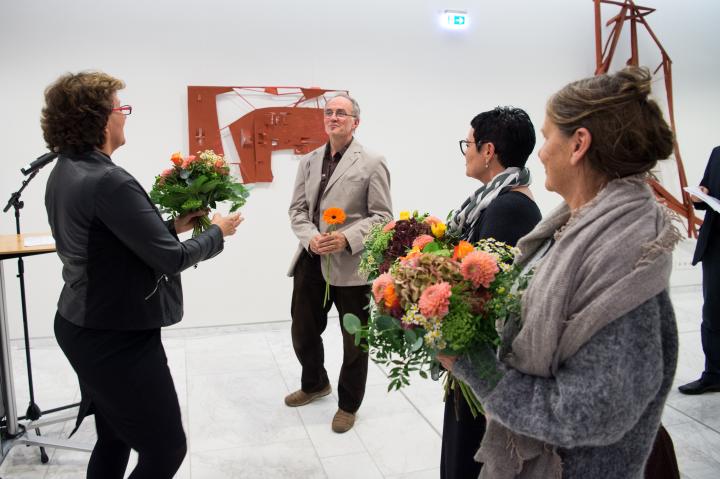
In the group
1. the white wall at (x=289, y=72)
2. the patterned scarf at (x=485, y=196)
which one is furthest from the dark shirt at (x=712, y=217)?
the patterned scarf at (x=485, y=196)

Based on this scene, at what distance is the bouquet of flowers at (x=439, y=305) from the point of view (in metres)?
1.12

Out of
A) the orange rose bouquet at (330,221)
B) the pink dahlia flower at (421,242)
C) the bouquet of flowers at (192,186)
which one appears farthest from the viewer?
the orange rose bouquet at (330,221)

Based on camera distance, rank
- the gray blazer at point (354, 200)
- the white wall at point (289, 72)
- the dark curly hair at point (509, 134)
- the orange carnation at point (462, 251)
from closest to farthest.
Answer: the orange carnation at point (462, 251) < the dark curly hair at point (509, 134) < the gray blazer at point (354, 200) < the white wall at point (289, 72)

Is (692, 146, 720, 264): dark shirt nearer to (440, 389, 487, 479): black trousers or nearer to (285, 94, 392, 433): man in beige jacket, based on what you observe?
(285, 94, 392, 433): man in beige jacket

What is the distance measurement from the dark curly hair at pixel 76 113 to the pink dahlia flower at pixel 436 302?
122 centimetres

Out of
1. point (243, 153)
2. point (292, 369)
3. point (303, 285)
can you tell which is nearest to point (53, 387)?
point (292, 369)

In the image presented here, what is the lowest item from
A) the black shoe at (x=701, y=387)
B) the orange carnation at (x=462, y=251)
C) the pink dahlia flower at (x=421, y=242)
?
the black shoe at (x=701, y=387)

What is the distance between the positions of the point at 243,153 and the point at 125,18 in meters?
1.24

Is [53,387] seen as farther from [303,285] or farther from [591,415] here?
[591,415]

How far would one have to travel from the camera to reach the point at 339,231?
2.89 metres

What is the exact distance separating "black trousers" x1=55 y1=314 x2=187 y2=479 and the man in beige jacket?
3.89 feet

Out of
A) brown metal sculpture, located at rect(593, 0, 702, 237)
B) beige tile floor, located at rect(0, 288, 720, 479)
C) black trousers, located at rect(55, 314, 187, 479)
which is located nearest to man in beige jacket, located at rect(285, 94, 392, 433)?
beige tile floor, located at rect(0, 288, 720, 479)

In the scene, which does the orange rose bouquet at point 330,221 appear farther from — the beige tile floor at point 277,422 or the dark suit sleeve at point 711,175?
the dark suit sleeve at point 711,175

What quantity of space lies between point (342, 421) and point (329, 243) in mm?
965
